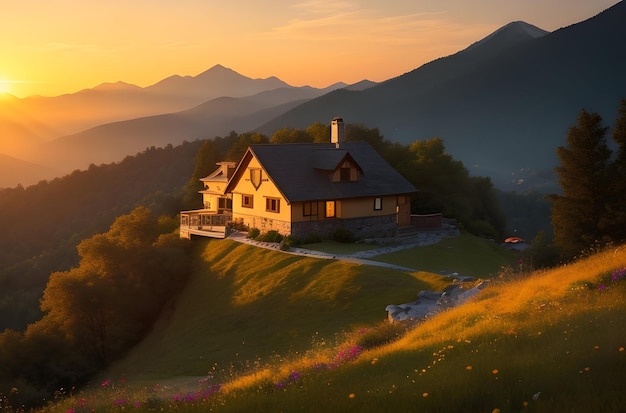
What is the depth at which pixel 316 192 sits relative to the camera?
47.9 metres

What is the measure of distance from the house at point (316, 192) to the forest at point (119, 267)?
752 centimetres

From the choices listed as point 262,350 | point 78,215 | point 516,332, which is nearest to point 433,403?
point 516,332

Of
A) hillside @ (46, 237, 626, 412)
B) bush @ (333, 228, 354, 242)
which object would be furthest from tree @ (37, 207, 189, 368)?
hillside @ (46, 237, 626, 412)

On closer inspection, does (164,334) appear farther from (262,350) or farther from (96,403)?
(96,403)

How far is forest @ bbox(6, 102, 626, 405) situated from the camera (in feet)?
119

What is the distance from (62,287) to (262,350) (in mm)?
19320

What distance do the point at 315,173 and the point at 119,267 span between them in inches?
701

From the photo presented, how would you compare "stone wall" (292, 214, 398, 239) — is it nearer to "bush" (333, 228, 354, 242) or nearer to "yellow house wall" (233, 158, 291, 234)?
"bush" (333, 228, 354, 242)

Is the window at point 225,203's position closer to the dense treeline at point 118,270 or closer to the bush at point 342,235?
the dense treeline at point 118,270

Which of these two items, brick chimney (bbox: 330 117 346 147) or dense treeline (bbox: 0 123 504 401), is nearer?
dense treeline (bbox: 0 123 504 401)

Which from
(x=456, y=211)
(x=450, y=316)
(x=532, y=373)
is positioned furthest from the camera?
(x=456, y=211)

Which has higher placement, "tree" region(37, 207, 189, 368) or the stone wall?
the stone wall

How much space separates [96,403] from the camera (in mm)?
13016

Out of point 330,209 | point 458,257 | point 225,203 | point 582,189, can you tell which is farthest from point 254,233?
point 582,189
